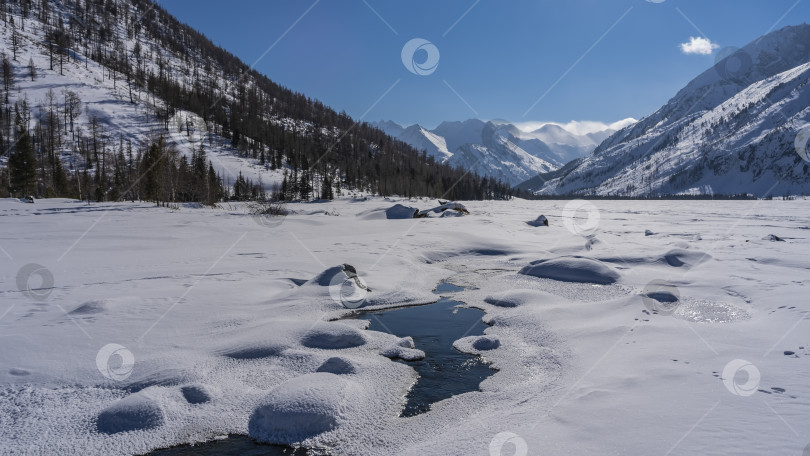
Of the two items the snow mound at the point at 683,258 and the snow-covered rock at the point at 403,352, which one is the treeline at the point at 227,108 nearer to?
the snow mound at the point at 683,258

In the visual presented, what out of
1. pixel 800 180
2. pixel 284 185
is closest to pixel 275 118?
pixel 284 185

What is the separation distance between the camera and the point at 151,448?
4.48 metres

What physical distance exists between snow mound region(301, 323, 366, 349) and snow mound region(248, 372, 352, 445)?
80.6 inches

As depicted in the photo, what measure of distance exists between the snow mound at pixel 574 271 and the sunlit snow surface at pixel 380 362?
87 millimetres

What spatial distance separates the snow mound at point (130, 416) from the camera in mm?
4708

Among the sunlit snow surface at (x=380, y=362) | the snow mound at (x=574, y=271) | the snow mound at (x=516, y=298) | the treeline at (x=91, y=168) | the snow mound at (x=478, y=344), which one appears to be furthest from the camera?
the treeline at (x=91, y=168)

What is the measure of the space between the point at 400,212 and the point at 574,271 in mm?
25919

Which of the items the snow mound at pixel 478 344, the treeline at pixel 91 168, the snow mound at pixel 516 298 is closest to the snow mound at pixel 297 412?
the snow mound at pixel 478 344

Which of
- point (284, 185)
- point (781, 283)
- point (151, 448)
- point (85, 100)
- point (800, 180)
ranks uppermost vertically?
point (85, 100)

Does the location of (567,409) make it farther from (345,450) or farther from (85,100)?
(85,100)

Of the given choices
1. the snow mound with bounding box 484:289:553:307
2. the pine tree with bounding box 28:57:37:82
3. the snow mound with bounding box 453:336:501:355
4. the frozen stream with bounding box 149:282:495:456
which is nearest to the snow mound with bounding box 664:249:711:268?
the snow mound with bounding box 484:289:553:307

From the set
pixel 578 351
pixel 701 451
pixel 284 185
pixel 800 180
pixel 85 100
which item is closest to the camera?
pixel 701 451

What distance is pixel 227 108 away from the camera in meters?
133

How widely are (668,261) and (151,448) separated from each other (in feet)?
51.8
